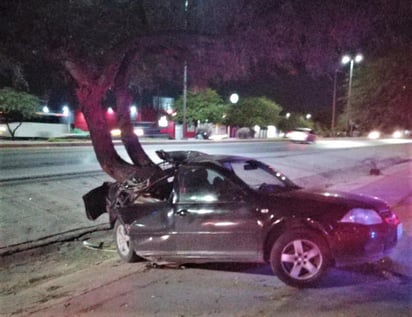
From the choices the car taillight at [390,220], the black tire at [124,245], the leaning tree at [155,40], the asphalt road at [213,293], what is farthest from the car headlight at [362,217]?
the leaning tree at [155,40]

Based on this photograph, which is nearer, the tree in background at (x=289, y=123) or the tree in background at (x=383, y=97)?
the tree in background at (x=383, y=97)

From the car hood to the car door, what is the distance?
1.39 ft

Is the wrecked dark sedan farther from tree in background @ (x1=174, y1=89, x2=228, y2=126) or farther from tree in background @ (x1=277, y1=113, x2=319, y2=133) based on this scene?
tree in background @ (x1=277, y1=113, x2=319, y2=133)

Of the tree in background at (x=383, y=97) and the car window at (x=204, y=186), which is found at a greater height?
the tree in background at (x=383, y=97)

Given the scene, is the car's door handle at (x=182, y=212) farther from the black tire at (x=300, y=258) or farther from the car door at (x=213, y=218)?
the black tire at (x=300, y=258)

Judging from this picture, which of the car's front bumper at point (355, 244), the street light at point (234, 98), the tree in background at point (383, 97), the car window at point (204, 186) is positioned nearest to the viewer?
the car's front bumper at point (355, 244)

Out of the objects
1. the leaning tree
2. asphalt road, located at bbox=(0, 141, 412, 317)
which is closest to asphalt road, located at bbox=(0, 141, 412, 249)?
the leaning tree

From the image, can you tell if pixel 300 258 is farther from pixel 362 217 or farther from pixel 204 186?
pixel 204 186

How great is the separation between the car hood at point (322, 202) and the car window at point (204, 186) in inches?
23.6

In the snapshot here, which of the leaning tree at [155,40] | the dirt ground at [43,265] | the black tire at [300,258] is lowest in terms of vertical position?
the dirt ground at [43,265]

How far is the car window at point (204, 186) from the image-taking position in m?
6.98

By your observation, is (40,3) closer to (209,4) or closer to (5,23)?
(5,23)

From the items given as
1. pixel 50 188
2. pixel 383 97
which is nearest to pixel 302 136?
pixel 383 97

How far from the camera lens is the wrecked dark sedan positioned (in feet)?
20.8
